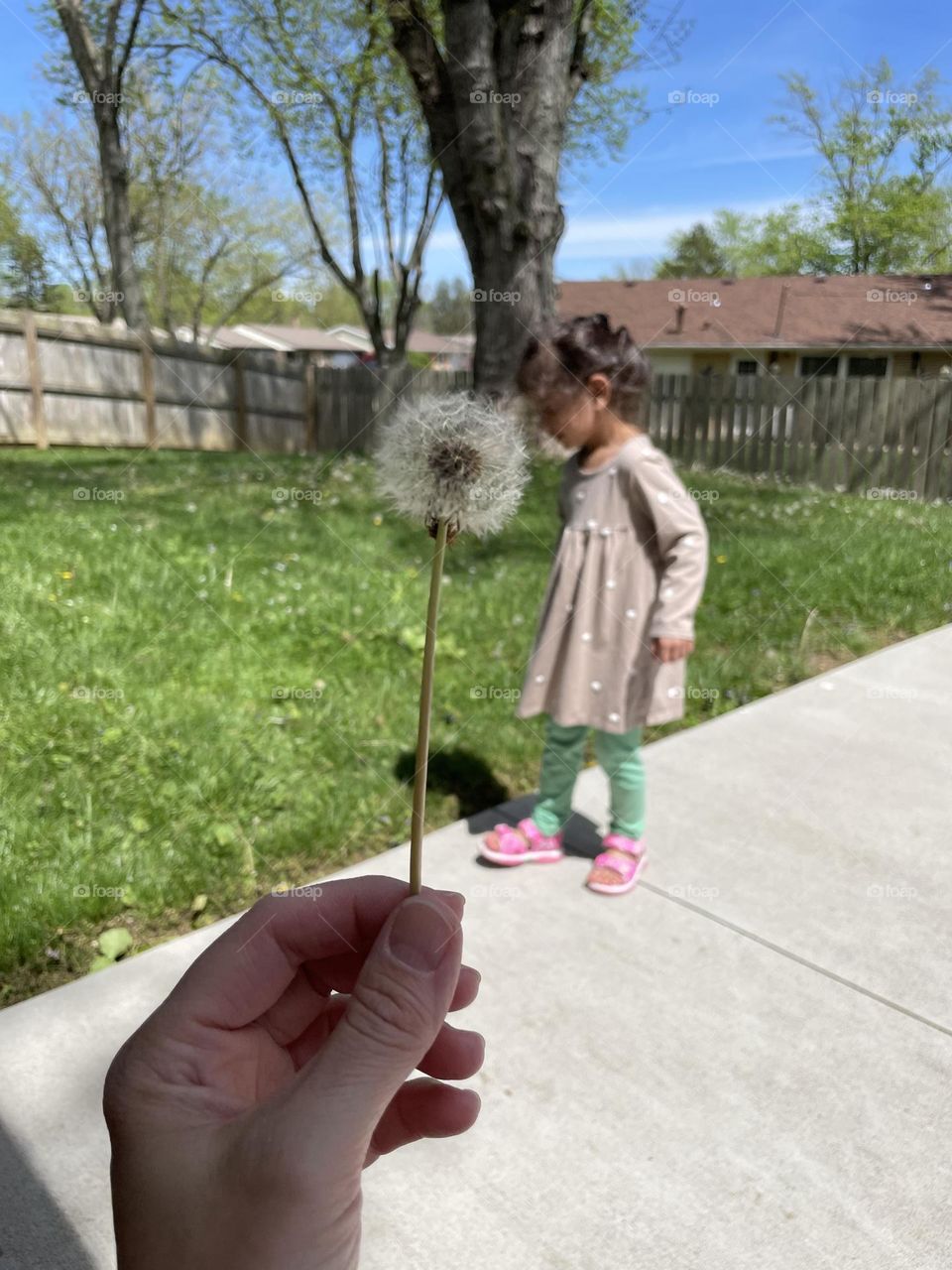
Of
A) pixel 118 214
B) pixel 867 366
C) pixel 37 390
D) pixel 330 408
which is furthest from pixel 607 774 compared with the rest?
pixel 867 366

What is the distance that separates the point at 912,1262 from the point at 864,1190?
0.16 meters

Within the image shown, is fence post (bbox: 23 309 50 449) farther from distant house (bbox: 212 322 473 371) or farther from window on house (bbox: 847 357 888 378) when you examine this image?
distant house (bbox: 212 322 473 371)

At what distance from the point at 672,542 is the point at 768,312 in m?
28.5

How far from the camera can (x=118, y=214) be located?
14.6 m

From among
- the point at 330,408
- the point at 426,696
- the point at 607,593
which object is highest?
the point at 426,696

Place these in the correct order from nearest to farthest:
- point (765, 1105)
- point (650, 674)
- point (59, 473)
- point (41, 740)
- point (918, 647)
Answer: point (765, 1105)
point (650, 674)
point (41, 740)
point (918, 647)
point (59, 473)

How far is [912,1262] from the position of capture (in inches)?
68.0

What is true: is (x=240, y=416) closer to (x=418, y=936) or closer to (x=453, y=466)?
(x=453, y=466)

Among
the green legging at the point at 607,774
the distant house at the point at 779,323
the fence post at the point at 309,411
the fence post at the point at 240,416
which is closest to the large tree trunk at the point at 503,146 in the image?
the green legging at the point at 607,774

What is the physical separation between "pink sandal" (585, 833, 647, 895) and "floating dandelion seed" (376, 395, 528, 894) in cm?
212

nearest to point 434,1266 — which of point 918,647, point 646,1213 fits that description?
point 646,1213

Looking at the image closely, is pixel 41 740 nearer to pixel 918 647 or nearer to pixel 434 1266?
pixel 434 1266

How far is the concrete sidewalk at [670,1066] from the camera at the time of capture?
1.79 meters

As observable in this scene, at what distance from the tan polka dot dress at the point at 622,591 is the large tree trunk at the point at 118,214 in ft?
44.8
